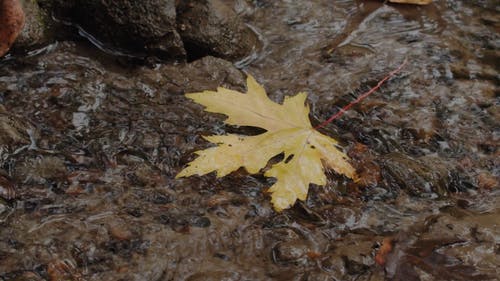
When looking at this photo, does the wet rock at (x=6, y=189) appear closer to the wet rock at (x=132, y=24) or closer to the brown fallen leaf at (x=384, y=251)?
the wet rock at (x=132, y=24)

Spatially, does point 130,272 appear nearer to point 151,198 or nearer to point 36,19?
point 151,198

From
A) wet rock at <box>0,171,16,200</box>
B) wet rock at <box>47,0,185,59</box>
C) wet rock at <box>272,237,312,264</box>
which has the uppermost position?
wet rock at <box>47,0,185,59</box>

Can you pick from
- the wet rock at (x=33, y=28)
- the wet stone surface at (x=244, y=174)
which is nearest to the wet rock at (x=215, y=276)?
the wet stone surface at (x=244, y=174)

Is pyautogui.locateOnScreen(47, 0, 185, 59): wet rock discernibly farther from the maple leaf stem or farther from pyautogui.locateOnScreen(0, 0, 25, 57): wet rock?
the maple leaf stem

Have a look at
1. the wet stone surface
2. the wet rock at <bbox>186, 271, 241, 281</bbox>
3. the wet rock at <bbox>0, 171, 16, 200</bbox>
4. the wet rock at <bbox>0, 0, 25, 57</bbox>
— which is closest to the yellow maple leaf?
the wet stone surface

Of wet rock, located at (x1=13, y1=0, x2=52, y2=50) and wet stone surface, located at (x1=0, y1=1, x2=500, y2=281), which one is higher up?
wet rock, located at (x1=13, y1=0, x2=52, y2=50)

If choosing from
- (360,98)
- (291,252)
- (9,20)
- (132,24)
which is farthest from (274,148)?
(9,20)
